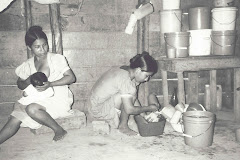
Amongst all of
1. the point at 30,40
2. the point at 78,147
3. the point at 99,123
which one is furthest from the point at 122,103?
the point at 30,40

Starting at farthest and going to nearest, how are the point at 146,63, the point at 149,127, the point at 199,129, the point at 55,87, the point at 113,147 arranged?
the point at 55,87, the point at 149,127, the point at 146,63, the point at 113,147, the point at 199,129

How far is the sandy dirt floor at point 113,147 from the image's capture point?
297 centimetres

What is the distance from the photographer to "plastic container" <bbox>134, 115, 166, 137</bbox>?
3.49 metres

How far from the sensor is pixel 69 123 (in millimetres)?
3941

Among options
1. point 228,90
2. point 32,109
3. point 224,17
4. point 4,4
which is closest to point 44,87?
point 32,109

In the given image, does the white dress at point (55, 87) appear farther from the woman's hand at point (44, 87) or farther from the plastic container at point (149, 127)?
the plastic container at point (149, 127)

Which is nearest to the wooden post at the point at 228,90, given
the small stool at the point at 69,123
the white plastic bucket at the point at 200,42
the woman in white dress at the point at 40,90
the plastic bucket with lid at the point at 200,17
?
the white plastic bucket at the point at 200,42

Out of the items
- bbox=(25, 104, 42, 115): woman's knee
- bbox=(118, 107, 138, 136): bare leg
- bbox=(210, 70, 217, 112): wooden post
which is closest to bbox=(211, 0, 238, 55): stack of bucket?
bbox=(210, 70, 217, 112): wooden post

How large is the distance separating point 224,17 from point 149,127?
2368 millimetres

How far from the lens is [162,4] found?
4.86m

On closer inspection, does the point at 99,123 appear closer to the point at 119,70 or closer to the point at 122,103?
the point at 122,103

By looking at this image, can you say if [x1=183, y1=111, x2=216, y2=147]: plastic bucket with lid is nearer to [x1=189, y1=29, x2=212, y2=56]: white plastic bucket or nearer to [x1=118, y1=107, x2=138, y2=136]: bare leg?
[x1=118, y1=107, x2=138, y2=136]: bare leg

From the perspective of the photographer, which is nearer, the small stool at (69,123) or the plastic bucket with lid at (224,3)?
the small stool at (69,123)

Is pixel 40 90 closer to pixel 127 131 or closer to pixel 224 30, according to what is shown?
pixel 127 131
